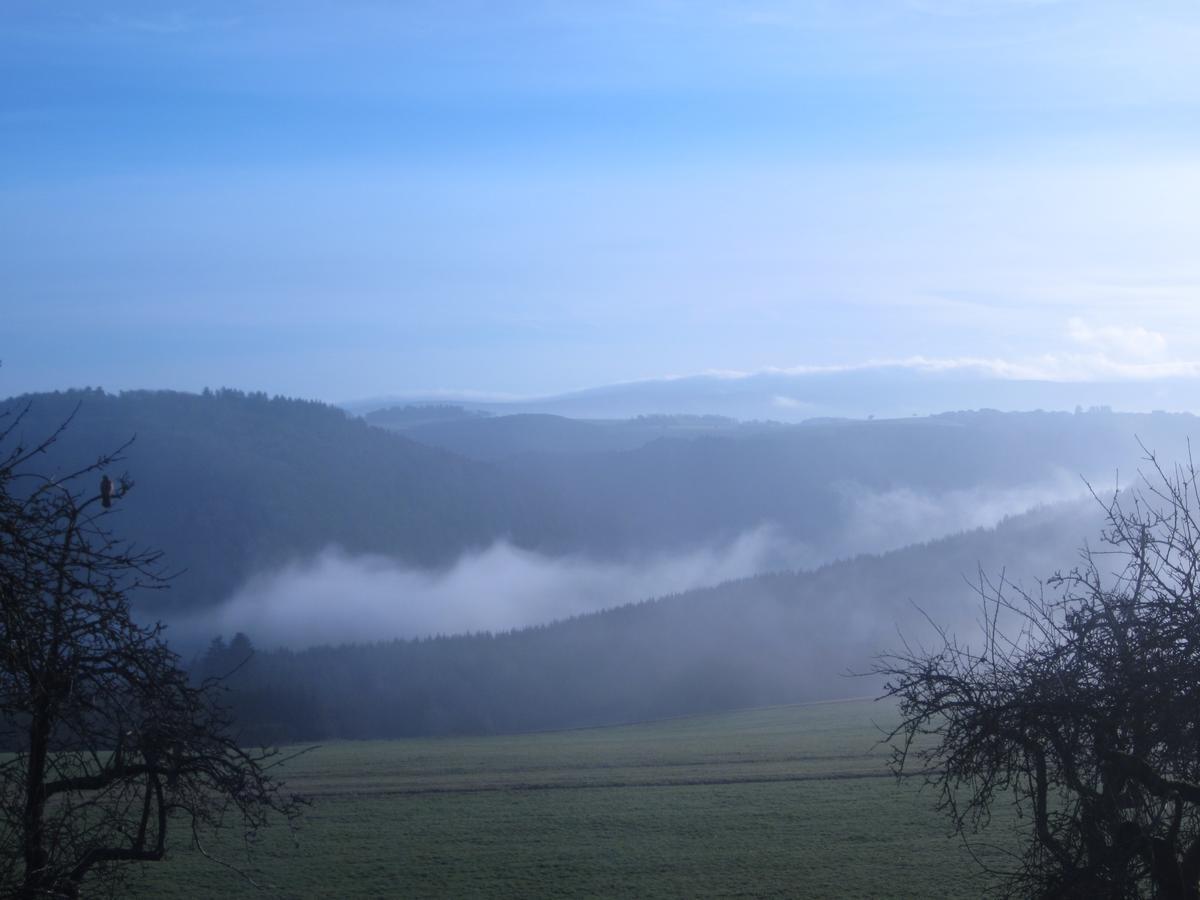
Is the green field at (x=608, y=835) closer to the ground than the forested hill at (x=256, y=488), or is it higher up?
closer to the ground

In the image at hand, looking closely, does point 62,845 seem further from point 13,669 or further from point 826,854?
point 826,854

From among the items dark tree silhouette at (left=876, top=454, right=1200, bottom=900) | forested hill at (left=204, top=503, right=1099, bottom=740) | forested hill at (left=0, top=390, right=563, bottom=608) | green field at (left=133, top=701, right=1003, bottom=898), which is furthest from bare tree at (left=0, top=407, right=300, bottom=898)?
forested hill at (left=0, top=390, right=563, bottom=608)

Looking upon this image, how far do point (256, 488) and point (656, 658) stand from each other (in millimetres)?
79568

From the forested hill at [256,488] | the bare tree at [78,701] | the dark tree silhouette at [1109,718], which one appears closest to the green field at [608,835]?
the dark tree silhouette at [1109,718]

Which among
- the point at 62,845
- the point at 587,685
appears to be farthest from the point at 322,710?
the point at 62,845

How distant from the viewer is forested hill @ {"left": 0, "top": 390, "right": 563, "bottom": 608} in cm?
14075

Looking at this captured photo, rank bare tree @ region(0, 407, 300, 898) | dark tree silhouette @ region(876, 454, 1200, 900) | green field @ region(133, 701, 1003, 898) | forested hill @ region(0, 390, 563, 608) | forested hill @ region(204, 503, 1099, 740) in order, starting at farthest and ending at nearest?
forested hill @ region(0, 390, 563, 608)
forested hill @ region(204, 503, 1099, 740)
green field @ region(133, 701, 1003, 898)
dark tree silhouette @ region(876, 454, 1200, 900)
bare tree @ region(0, 407, 300, 898)

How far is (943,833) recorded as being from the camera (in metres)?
22.4

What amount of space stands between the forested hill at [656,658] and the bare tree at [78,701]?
84.6m

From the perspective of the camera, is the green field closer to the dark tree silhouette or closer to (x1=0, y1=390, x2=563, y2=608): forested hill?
the dark tree silhouette

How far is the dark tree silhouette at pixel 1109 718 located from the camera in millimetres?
8039

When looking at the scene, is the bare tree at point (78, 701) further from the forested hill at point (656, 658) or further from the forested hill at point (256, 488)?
the forested hill at point (256, 488)

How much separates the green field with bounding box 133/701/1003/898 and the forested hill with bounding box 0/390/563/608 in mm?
91500

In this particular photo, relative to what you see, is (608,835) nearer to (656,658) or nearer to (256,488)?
(656,658)
